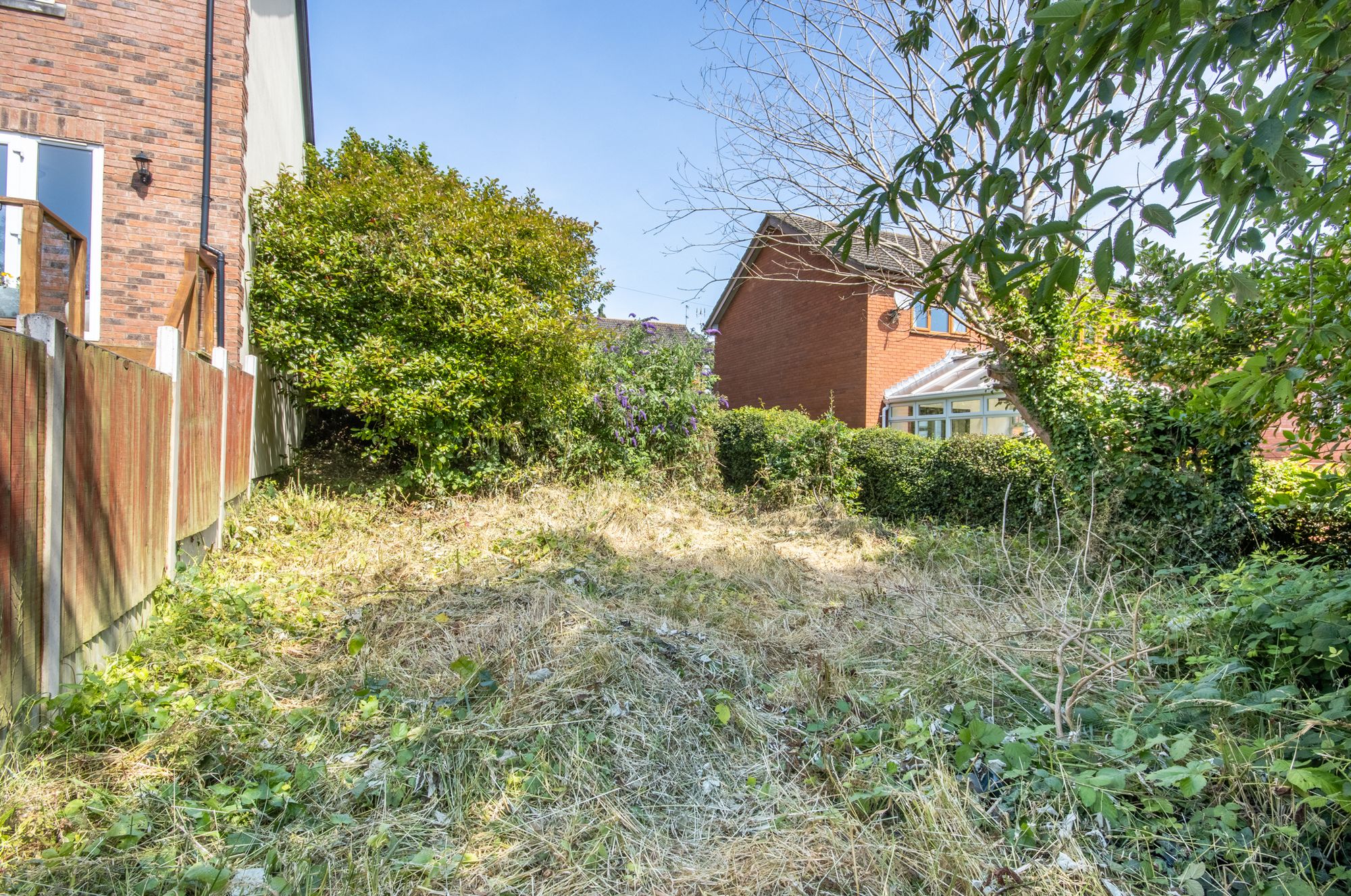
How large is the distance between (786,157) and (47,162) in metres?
7.63

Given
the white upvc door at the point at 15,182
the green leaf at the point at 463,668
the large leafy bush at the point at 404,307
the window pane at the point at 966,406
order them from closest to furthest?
the green leaf at the point at 463,668 → the white upvc door at the point at 15,182 → the large leafy bush at the point at 404,307 → the window pane at the point at 966,406

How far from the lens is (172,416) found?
3957 millimetres

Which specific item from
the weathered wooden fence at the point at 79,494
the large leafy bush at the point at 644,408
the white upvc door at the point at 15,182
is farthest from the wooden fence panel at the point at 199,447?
the large leafy bush at the point at 644,408

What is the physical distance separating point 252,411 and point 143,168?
2574mm

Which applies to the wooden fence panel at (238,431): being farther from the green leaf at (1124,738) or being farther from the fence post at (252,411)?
the green leaf at (1124,738)

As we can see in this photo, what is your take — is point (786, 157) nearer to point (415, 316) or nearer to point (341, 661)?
point (415, 316)

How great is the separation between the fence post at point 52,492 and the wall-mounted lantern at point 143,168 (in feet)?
17.2

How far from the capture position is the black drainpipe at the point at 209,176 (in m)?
6.42

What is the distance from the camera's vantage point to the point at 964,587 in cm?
455

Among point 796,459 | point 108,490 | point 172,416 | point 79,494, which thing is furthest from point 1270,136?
point 796,459

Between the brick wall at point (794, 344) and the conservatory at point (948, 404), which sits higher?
the brick wall at point (794, 344)

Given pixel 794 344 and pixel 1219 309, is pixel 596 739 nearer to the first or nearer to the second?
pixel 1219 309

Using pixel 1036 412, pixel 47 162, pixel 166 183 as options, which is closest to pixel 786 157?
pixel 1036 412

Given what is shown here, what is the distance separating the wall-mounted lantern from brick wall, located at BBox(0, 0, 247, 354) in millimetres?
53
